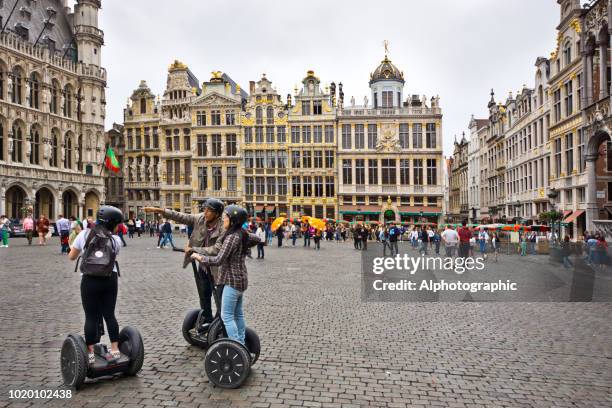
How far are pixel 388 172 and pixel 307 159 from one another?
28.0 ft

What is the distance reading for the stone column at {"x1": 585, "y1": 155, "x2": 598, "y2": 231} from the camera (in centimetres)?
2741

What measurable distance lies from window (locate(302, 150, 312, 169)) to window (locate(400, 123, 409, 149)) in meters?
9.50

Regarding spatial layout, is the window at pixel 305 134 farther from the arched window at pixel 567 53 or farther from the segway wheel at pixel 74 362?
the segway wheel at pixel 74 362

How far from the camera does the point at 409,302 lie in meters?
10.3

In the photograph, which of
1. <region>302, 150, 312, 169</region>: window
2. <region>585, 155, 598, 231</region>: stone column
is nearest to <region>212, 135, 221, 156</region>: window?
<region>302, 150, 312, 169</region>: window

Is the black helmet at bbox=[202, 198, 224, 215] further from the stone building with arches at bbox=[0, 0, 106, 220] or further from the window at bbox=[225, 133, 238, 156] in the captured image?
the window at bbox=[225, 133, 238, 156]

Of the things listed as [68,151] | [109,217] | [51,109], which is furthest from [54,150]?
[109,217]

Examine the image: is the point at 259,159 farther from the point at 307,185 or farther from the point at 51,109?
the point at 51,109

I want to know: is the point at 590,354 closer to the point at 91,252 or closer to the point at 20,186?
the point at 91,252

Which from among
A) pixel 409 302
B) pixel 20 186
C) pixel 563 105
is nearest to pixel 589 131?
pixel 563 105

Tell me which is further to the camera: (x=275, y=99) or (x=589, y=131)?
(x=275, y=99)

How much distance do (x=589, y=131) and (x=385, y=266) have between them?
73.0ft

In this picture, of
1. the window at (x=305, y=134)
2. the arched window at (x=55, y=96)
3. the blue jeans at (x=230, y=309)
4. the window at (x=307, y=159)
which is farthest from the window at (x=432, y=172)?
the blue jeans at (x=230, y=309)

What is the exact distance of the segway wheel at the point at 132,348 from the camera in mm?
5426
